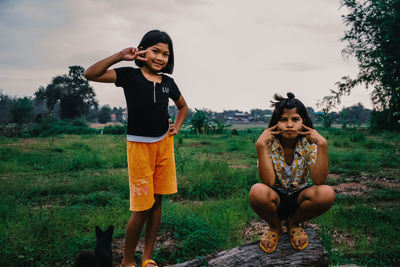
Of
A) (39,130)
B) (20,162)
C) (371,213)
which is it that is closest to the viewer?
(371,213)

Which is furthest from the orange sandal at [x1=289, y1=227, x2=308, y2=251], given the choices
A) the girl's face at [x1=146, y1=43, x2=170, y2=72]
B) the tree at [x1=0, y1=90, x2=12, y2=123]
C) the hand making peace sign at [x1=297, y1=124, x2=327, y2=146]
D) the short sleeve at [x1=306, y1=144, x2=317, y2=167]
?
the tree at [x1=0, y1=90, x2=12, y2=123]

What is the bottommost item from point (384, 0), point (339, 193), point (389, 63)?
point (339, 193)

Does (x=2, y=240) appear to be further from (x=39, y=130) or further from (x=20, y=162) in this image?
(x=39, y=130)

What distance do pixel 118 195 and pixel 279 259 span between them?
2.90 m

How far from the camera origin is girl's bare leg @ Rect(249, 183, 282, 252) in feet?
6.42

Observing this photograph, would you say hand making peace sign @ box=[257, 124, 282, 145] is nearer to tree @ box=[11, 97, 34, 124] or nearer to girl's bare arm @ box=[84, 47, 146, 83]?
girl's bare arm @ box=[84, 47, 146, 83]

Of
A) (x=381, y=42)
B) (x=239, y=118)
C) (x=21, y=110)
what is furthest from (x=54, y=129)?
(x=239, y=118)

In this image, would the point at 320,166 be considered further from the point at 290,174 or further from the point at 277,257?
the point at 277,257

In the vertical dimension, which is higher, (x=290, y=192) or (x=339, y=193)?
(x=290, y=192)

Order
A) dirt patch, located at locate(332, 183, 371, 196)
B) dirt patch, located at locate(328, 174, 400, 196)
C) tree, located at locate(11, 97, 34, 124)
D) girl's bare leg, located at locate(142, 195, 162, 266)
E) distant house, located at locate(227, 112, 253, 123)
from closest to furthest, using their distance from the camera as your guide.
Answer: girl's bare leg, located at locate(142, 195, 162, 266) → dirt patch, located at locate(332, 183, 371, 196) → dirt patch, located at locate(328, 174, 400, 196) → tree, located at locate(11, 97, 34, 124) → distant house, located at locate(227, 112, 253, 123)

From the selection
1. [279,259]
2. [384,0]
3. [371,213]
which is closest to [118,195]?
[279,259]

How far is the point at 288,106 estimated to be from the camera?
2.04 m

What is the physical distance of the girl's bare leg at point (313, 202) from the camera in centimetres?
192

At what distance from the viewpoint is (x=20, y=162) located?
7.59 metres
